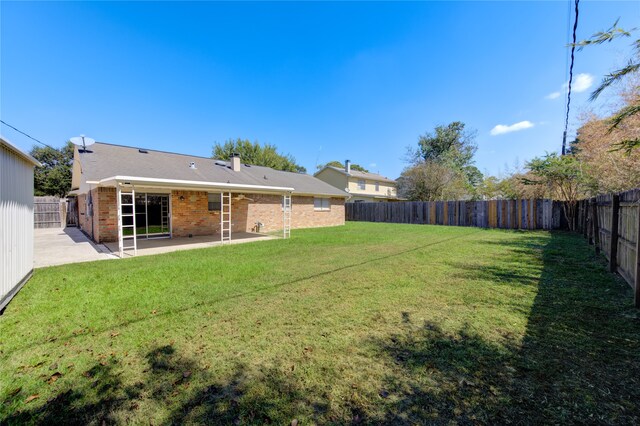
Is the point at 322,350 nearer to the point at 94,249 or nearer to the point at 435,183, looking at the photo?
the point at 94,249

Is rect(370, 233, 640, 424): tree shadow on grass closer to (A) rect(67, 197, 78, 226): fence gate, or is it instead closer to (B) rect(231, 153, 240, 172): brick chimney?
(B) rect(231, 153, 240, 172): brick chimney

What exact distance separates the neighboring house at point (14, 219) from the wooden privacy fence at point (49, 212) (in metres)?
15.9

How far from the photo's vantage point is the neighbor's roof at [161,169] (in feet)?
33.6

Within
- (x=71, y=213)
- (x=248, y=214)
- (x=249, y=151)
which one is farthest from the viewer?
(x=249, y=151)

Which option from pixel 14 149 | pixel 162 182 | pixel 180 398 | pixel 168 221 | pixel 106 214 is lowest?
pixel 180 398

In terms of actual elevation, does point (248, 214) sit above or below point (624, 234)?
above

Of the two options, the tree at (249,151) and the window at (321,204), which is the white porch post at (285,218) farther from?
the tree at (249,151)

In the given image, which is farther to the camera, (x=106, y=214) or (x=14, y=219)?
(x=106, y=214)

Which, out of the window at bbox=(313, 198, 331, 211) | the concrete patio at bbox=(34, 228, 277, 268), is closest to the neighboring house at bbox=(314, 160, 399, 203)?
the window at bbox=(313, 198, 331, 211)

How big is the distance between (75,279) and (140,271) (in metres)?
1.11

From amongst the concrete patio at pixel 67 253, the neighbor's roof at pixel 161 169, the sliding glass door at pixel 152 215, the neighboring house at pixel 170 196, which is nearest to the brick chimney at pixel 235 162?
the neighboring house at pixel 170 196

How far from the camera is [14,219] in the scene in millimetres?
4457

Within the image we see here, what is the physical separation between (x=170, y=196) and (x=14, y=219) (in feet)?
23.6

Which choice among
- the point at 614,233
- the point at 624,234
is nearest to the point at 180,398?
the point at 624,234
